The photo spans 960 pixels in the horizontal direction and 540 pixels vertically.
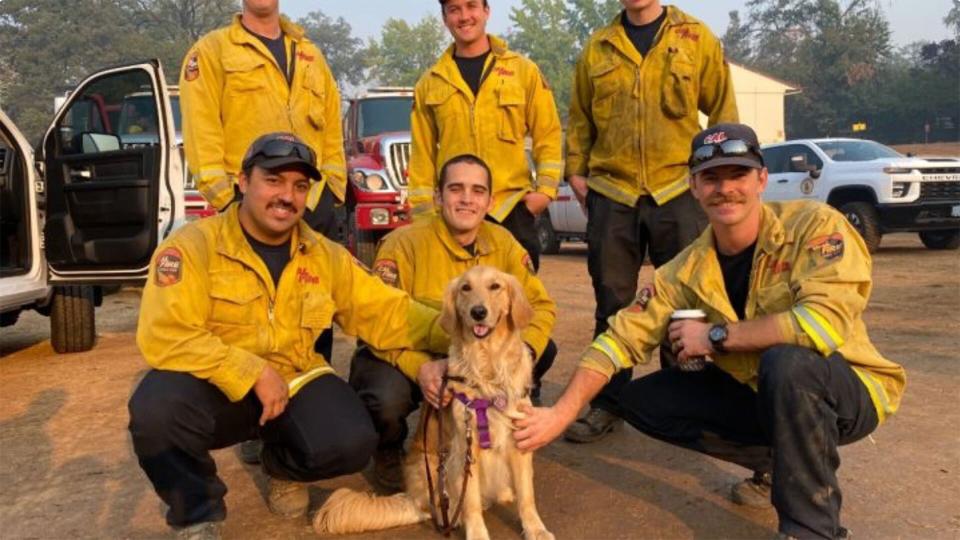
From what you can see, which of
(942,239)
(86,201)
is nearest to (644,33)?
(86,201)

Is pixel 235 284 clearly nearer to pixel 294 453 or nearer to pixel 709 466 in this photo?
pixel 294 453

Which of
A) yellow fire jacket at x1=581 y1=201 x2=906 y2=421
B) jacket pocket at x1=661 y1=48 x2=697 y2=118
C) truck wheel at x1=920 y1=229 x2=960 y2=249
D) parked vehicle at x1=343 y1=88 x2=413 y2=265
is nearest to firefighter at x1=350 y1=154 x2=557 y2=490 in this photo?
yellow fire jacket at x1=581 y1=201 x2=906 y2=421

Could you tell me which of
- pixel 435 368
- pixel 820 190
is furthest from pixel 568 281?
pixel 435 368

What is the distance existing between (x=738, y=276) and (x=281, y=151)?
189 cm

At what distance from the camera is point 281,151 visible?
131 inches

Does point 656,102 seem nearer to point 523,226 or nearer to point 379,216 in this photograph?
point 523,226

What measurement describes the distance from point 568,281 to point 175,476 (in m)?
8.80

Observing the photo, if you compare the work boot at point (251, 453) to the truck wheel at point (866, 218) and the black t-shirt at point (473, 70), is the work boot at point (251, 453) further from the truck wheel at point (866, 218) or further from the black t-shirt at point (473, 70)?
the truck wheel at point (866, 218)

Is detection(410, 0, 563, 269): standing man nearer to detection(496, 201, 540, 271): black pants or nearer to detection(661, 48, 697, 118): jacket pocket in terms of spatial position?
detection(496, 201, 540, 271): black pants

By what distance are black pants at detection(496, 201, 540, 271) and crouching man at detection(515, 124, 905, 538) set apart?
1.34 m

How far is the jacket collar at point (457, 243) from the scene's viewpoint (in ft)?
13.2

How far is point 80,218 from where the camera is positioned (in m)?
6.86

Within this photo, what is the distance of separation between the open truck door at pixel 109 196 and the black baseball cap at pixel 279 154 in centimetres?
370

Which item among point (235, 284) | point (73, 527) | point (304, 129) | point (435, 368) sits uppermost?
point (304, 129)
